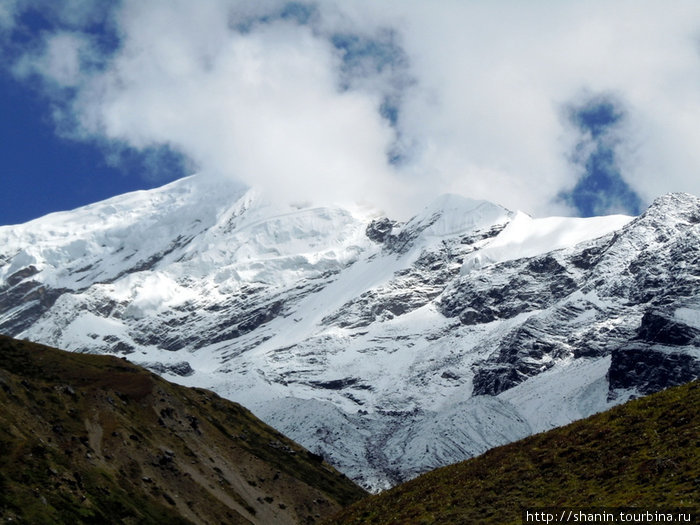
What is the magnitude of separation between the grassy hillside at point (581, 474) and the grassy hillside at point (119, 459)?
57.9 meters

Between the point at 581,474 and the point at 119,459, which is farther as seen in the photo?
the point at 119,459

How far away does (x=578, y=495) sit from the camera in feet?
176

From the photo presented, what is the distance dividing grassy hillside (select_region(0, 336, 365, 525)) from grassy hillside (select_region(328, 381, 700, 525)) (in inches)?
2281

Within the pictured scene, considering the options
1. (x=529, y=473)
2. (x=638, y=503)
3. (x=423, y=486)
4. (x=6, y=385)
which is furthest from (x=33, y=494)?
(x=638, y=503)

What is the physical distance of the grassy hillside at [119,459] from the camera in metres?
120

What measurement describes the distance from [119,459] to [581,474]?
11245 centimetres

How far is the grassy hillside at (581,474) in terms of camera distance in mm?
51406

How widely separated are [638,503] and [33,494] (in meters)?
84.2

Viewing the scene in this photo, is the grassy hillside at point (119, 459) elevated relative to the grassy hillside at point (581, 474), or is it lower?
elevated

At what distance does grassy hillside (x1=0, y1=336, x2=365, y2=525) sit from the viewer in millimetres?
120188

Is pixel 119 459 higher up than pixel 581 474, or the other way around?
pixel 119 459

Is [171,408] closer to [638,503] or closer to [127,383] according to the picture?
[127,383]

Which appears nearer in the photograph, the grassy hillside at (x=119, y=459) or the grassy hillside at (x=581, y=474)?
the grassy hillside at (x=581, y=474)

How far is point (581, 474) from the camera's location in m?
56.8
